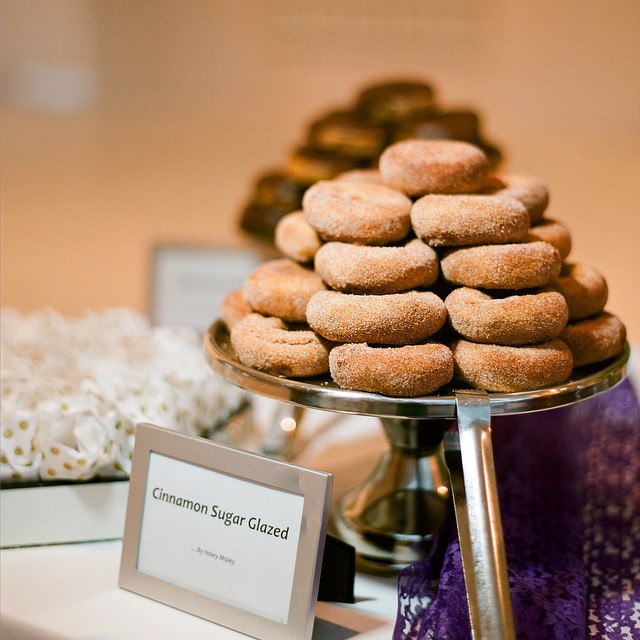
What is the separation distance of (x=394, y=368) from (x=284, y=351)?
0.47 ft

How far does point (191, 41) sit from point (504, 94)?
2449 millimetres

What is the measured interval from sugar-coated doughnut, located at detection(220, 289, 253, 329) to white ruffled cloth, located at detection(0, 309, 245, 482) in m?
0.15

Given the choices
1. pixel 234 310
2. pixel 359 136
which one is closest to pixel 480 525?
pixel 234 310

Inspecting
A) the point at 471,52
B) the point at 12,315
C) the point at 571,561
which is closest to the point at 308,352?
the point at 571,561

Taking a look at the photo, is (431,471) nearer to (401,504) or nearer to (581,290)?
(401,504)

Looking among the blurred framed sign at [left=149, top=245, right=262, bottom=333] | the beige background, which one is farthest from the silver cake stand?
the beige background

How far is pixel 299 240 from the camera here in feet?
3.31

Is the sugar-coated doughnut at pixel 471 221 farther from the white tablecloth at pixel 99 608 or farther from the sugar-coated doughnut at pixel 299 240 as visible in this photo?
the white tablecloth at pixel 99 608

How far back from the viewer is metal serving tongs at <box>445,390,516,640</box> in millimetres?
698

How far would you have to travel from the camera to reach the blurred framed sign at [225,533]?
0.79 metres

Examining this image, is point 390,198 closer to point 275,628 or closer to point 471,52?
point 275,628

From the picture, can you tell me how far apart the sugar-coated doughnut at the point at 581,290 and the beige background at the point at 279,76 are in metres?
3.81

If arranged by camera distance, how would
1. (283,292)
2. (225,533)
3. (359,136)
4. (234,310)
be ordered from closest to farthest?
(225,533) < (283,292) < (234,310) < (359,136)

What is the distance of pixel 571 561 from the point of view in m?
0.94
